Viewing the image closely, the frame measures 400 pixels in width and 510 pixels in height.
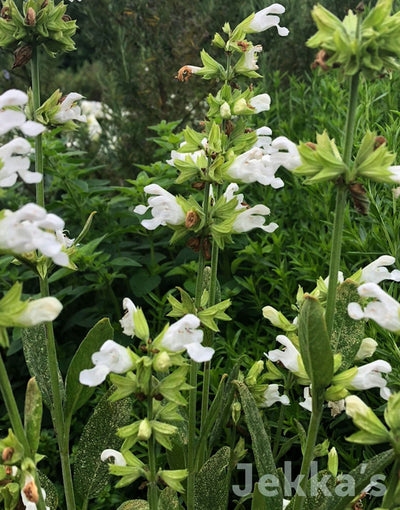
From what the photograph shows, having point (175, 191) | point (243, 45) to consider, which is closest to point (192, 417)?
point (243, 45)

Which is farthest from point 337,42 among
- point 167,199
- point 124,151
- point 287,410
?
point 124,151

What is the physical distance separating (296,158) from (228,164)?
120 mm

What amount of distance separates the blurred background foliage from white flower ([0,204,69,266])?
47mm

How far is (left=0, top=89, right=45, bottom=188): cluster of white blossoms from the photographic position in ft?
2.11

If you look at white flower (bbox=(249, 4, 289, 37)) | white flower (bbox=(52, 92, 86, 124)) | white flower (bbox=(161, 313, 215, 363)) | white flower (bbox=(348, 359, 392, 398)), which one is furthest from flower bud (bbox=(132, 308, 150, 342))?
white flower (bbox=(249, 4, 289, 37))

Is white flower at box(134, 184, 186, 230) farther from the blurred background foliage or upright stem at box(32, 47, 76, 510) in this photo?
the blurred background foliage

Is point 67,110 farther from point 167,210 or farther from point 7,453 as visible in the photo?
point 7,453

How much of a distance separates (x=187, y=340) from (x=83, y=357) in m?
0.34

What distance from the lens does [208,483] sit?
37.4 inches

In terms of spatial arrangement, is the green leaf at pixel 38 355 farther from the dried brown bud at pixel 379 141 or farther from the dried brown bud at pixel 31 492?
the dried brown bud at pixel 379 141

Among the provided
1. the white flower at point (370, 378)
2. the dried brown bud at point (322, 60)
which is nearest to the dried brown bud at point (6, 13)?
the dried brown bud at point (322, 60)

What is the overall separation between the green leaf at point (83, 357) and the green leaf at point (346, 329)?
0.36 meters

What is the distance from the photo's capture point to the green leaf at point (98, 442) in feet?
3.38

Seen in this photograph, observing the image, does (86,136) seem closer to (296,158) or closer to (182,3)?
(182,3)
